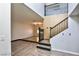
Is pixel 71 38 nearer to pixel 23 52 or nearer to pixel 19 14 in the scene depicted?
pixel 23 52

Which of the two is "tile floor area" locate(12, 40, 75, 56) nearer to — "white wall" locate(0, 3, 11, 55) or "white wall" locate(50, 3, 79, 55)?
"white wall" locate(0, 3, 11, 55)

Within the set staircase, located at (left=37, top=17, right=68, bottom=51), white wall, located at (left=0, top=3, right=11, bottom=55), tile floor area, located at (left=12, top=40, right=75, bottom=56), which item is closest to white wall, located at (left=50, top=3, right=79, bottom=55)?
staircase, located at (left=37, top=17, right=68, bottom=51)

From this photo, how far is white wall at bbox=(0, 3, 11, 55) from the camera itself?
1.28 m

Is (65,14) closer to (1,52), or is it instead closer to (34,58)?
(34,58)

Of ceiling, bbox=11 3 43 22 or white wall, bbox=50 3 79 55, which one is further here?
white wall, bbox=50 3 79 55

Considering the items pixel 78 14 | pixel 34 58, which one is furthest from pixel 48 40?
pixel 34 58

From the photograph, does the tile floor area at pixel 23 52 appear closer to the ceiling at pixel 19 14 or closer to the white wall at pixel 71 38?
the white wall at pixel 71 38

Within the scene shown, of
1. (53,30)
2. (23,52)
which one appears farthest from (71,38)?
(53,30)

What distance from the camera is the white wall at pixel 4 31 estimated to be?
1282 mm

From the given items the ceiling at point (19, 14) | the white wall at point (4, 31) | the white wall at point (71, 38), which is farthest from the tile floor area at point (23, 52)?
the ceiling at point (19, 14)

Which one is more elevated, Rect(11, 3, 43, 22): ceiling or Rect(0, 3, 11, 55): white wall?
Rect(11, 3, 43, 22): ceiling

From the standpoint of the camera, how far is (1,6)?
4.23ft

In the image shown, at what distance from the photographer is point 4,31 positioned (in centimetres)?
129

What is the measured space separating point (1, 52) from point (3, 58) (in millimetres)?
85
